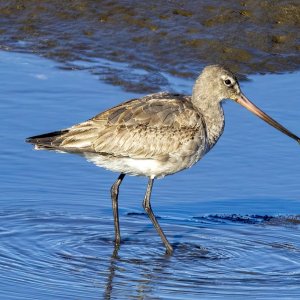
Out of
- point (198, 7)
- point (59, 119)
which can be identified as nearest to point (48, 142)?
point (59, 119)

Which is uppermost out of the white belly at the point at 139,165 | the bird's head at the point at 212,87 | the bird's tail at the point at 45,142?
the bird's head at the point at 212,87

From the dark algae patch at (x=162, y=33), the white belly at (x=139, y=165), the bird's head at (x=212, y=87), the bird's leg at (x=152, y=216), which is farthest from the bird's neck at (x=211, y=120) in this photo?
the dark algae patch at (x=162, y=33)

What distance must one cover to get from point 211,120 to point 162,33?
5.14 meters

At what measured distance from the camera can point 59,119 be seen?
1235 centimetres

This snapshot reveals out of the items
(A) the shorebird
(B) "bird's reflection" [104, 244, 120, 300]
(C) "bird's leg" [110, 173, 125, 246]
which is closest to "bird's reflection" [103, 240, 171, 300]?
(B) "bird's reflection" [104, 244, 120, 300]

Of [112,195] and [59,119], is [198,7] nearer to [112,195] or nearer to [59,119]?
[59,119]

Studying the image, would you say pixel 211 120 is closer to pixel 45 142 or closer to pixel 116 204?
pixel 116 204

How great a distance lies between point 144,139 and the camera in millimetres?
9992

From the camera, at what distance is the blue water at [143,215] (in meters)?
8.94

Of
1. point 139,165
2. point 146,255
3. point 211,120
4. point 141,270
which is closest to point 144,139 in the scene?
point 139,165

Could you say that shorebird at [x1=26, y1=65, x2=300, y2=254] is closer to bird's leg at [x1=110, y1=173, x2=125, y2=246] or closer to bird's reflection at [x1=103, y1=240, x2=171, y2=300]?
bird's leg at [x1=110, y1=173, x2=125, y2=246]

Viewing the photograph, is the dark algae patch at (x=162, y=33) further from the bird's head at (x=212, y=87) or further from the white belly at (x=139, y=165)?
the white belly at (x=139, y=165)

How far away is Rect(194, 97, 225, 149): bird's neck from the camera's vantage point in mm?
10164

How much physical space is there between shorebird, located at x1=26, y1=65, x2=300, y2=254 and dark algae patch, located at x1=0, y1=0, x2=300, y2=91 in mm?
4137
